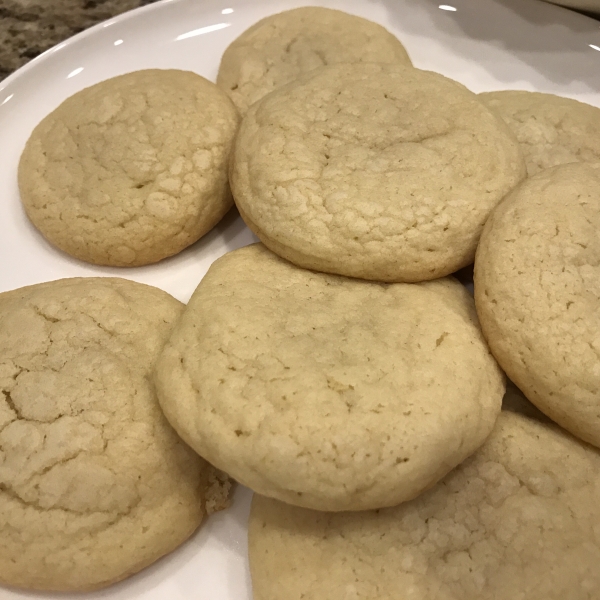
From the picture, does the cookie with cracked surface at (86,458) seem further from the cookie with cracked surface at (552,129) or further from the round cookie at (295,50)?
the cookie with cracked surface at (552,129)

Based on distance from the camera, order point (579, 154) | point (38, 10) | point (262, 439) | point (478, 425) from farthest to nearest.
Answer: point (38, 10)
point (579, 154)
point (478, 425)
point (262, 439)

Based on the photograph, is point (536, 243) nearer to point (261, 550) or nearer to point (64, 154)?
point (261, 550)

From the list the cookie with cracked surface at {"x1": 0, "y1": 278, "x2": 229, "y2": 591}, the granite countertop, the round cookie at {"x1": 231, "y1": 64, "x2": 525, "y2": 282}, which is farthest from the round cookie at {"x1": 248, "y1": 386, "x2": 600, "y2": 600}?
the granite countertop

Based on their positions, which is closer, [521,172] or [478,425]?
[478,425]

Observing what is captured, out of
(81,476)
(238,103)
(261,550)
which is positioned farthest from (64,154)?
(261,550)

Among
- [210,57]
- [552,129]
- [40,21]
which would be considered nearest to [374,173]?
[552,129]

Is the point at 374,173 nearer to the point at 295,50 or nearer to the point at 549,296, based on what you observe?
the point at 549,296

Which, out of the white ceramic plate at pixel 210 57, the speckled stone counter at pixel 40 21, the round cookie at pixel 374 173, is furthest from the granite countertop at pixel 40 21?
the round cookie at pixel 374 173
